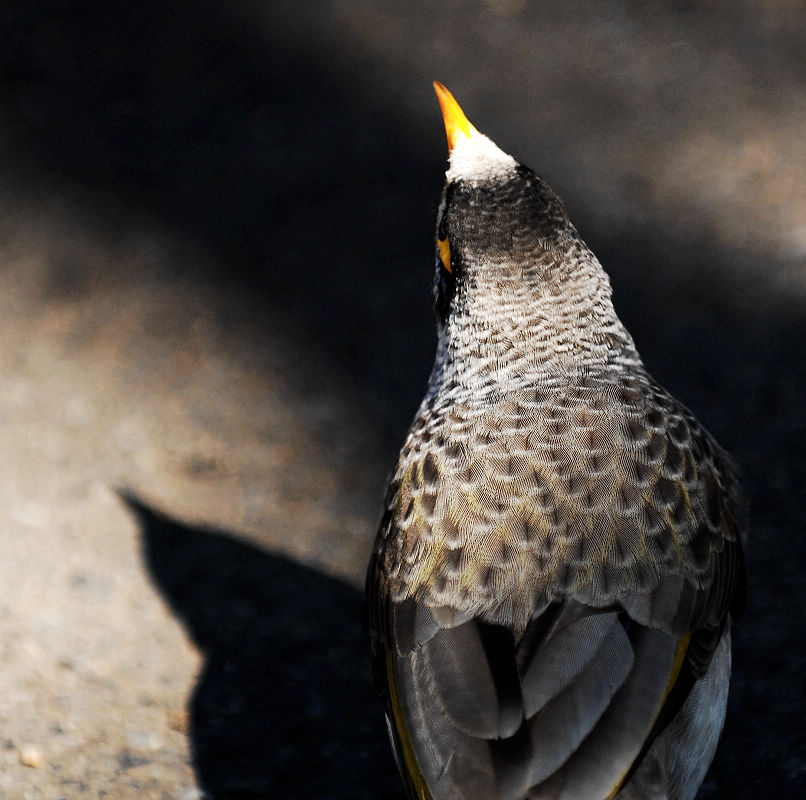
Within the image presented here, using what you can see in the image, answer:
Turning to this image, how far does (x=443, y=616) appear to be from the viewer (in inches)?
131

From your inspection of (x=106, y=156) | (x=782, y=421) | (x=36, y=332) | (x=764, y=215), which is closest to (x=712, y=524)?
(x=782, y=421)

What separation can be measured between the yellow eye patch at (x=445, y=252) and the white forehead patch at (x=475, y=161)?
0.22 metres

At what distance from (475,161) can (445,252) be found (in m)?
0.33

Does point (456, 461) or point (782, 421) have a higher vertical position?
point (782, 421)

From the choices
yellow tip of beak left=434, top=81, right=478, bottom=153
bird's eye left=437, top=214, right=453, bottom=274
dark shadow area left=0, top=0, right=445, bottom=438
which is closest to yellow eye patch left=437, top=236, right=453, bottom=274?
bird's eye left=437, top=214, right=453, bottom=274

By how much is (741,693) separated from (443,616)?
1.54 meters

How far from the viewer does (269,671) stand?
15.5 feet

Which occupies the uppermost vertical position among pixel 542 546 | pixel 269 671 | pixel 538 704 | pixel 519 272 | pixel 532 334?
pixel 519 272

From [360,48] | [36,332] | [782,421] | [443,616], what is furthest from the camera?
[360,48]

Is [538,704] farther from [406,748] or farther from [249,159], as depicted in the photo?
[249,159]

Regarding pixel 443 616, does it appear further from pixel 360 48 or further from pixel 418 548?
pixel 360 48

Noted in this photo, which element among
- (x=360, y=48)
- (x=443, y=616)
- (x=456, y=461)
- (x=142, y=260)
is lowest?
(x=443, y=616)

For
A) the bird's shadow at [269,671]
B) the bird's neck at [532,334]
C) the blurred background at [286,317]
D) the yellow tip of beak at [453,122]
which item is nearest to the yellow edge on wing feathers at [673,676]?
the blurred background at [286,317]

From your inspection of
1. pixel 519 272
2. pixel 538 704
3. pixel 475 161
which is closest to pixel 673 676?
pixel 538 704
